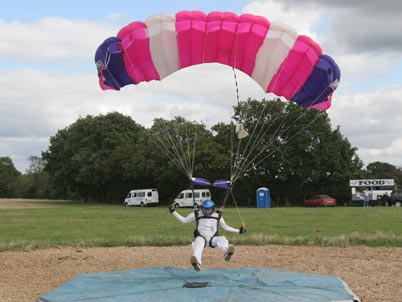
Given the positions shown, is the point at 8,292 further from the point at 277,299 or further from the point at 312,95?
the point at 312,95

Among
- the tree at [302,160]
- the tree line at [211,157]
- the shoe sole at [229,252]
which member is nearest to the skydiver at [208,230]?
the shoe sole at [229,252]

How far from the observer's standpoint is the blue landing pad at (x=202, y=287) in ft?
24.1

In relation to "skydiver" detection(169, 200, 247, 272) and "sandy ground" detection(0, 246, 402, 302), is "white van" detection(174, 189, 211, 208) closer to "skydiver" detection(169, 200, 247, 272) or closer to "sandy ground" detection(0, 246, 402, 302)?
"sandy ground" detection(0, 246, 402, 302)

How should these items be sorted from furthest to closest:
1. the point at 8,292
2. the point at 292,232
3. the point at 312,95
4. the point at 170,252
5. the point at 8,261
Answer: the point at 292,232 < the point at 170,252 < the point at 8,261 < the point at 312,95 < the point at 8,292

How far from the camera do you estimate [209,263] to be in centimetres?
1116

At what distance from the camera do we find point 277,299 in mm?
7172

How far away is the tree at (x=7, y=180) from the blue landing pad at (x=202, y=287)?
97.4 metres

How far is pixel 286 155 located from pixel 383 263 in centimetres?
3214

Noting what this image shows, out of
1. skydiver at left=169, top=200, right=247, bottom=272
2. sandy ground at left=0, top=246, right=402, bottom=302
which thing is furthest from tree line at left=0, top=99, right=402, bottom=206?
skydiver at left=169, top=200, right=247, bottom=272

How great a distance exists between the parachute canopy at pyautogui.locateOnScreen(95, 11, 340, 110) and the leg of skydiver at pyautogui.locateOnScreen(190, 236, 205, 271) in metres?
3.82

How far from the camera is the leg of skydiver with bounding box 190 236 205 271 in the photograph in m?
8.21

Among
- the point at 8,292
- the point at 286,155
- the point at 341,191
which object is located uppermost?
the point at 286,155

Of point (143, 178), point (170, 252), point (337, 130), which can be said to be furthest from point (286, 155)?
point (170, 252)

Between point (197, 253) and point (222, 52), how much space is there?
433 centimetres
